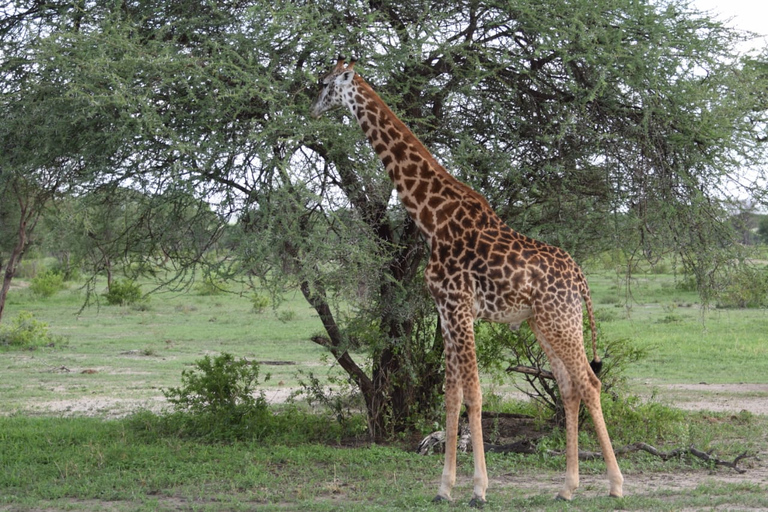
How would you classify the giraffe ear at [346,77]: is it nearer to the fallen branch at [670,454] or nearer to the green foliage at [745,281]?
the fallen branch at [670,454]

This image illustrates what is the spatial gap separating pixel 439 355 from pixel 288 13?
13.2 ft

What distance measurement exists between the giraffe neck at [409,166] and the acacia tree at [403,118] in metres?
0.43

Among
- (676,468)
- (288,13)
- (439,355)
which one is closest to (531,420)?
(439,355)

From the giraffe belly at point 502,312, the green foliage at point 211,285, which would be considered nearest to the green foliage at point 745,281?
the giraffe belly at point 502,312

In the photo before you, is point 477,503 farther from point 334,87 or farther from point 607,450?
point 334,87

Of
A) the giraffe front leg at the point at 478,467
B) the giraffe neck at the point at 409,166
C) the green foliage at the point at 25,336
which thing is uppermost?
the giraffe neck at the point at 409,166

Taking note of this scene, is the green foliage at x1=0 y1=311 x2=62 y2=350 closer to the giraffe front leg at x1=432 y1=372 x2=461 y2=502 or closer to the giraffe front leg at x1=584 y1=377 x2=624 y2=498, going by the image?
the giraffe front leg at x1=432 y1=372 x2=461 y2=502

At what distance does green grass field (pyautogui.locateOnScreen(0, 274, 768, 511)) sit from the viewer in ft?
22.9

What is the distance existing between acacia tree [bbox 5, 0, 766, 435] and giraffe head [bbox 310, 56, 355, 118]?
0.17 meters

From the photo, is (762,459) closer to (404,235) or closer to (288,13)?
(404,235)

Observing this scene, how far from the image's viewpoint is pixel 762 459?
27.3ft

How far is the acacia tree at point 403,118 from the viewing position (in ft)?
24.7

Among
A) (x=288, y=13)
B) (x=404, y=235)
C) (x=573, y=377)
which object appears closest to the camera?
(x=573, y=377)

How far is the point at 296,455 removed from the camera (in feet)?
28.2
